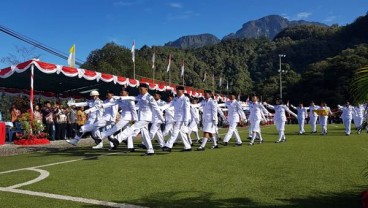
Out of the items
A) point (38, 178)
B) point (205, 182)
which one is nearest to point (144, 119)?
point (38, 178)

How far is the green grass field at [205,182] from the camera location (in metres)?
5.55

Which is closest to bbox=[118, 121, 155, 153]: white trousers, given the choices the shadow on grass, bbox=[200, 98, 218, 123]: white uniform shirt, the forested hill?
bbox=[200, 98, 218, 123]: white uniform shirt

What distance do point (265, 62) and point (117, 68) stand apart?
45.0 m

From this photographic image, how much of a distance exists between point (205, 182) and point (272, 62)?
91.1m

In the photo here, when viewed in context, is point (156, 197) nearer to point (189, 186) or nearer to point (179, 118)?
point (189, 186)

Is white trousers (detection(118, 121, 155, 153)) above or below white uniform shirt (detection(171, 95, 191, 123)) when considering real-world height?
below

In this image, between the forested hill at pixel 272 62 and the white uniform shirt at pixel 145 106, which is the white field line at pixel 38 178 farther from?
the forested hill at pixel 272 62

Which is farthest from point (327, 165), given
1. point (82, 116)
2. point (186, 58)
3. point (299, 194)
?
point (186, 58)

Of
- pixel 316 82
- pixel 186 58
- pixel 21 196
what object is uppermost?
pixel 186 58

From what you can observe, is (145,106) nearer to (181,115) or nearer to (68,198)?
(181,115)

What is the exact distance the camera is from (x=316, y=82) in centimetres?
6394

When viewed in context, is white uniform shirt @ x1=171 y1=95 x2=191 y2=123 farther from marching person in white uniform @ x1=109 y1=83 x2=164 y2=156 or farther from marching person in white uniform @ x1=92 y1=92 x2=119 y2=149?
marching person in white uniform @ x1=92 y1=92 x2=119 y2=149

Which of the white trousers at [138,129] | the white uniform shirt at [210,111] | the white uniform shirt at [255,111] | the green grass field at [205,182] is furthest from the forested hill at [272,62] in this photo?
the green grass field at [205,182]

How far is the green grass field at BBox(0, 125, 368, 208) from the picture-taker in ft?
18.2
